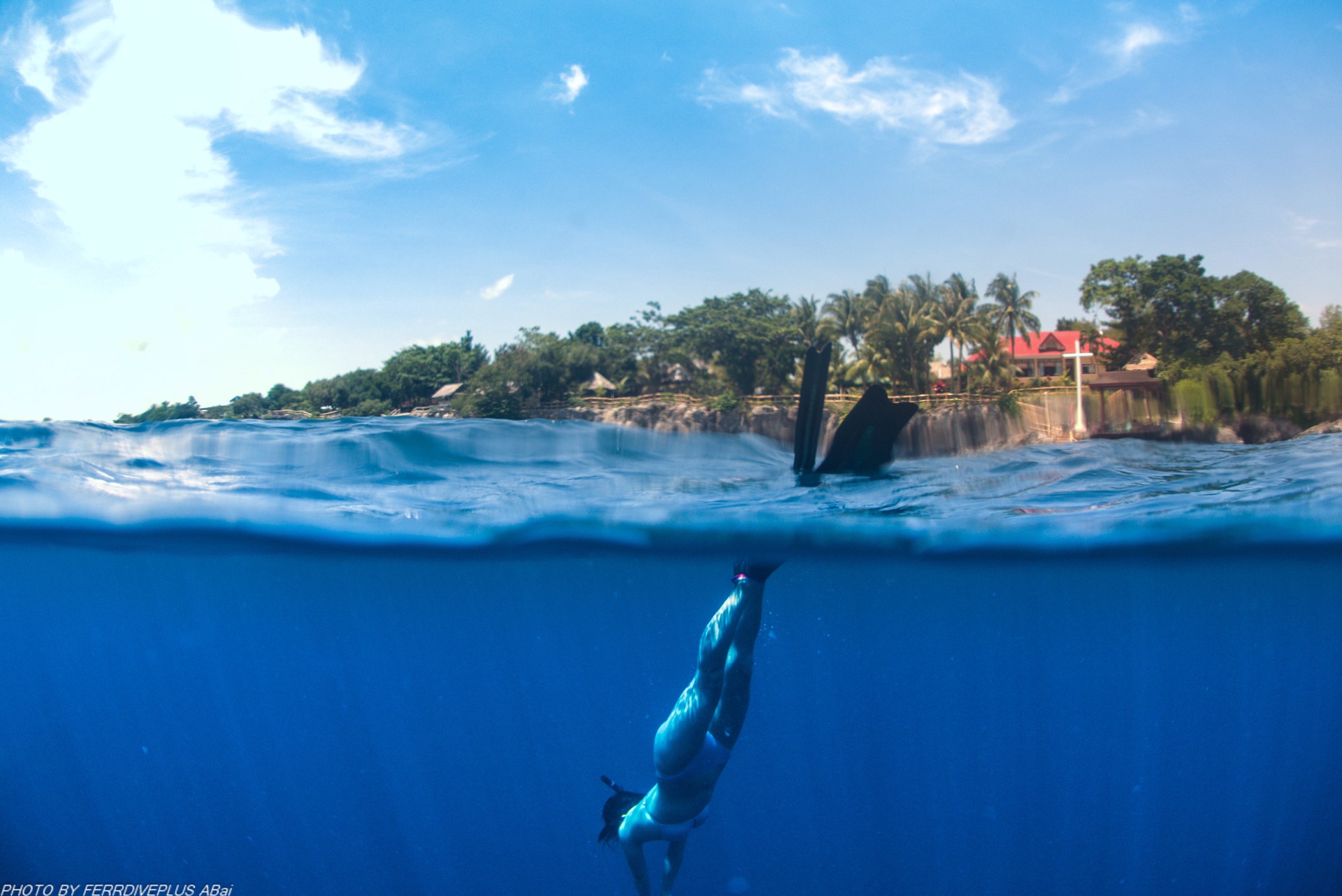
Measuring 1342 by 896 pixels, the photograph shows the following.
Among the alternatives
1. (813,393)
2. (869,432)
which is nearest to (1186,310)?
(869,432)

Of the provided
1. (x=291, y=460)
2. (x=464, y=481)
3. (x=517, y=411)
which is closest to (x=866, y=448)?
(x=517, y=411)

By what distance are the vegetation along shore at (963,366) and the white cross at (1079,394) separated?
251 mm

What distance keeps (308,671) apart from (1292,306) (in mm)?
22761

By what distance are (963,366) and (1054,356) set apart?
3593 mm

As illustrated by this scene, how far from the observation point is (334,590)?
38.3 feet

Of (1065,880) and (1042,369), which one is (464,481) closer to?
(1042,369)

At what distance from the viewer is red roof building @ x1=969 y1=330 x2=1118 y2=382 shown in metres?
8.52

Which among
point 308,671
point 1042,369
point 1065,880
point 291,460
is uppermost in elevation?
point 1042,369

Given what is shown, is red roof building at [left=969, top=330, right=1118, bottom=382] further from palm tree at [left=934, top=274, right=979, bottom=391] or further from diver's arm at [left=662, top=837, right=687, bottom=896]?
diver's arm at [left=662, top=837, right=687, bottom=896]

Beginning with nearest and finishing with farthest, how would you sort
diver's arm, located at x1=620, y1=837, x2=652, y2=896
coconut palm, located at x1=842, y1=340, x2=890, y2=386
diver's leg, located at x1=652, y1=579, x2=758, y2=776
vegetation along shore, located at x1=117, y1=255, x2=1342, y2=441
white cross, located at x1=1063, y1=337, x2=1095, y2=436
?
diver's leg, located at x1=652, y1=579, x2=758, y2=776 → diver's arm, located at x1=620, y1=837, x2=652, y2=896 → vegetation along shore, located at x1=117, y1=255, x2=1342, y2=441 → white cross, located at x1=1063, y1=337, x2=1095, y2=436 → coconut palm, located at x1=842, y1=340, x2=890, y2=386

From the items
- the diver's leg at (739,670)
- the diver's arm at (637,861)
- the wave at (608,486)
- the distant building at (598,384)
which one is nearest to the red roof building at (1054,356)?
the wave at (608,486)

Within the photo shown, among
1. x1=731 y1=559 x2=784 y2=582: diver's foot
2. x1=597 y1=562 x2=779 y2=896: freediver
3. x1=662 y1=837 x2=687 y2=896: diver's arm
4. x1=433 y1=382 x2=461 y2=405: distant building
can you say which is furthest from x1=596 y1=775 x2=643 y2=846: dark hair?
x1=433 y1=382 x2=461 y2=405: distant building

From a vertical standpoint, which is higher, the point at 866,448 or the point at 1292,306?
the point at 1292,306

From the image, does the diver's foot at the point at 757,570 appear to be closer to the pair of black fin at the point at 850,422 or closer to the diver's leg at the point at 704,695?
the diver's leg at the point at 704,695
